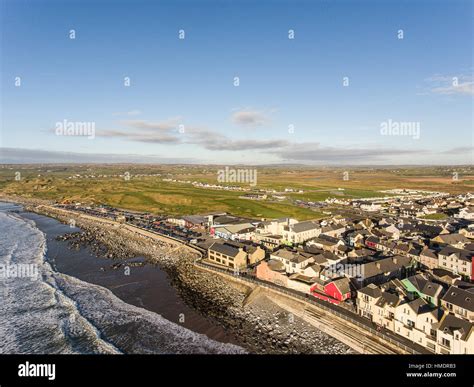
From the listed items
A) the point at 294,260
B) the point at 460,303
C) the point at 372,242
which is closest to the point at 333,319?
the point at 460,303

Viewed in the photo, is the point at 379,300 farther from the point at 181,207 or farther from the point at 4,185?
the point at 4,185

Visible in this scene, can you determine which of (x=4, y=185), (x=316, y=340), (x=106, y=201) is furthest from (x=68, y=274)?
(x=4, y=185)

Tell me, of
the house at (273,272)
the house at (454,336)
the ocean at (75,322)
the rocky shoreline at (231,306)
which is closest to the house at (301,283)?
the house at (273,272)

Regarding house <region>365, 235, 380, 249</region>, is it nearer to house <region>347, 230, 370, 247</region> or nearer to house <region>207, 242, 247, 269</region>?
house <region>347, 230, 370, 247</region>

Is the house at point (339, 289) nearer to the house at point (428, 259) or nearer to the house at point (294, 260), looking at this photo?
the house at point (294, 260)

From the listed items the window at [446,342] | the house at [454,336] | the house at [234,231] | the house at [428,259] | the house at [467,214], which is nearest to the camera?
the house at [454,336]

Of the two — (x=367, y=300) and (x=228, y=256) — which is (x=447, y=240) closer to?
(x=367, y=300)

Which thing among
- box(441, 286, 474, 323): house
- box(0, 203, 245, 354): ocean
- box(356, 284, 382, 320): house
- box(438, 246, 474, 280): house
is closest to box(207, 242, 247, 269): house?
box(0, 203, 245, 354): ocean

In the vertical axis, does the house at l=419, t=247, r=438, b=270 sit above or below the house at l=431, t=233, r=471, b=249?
below
